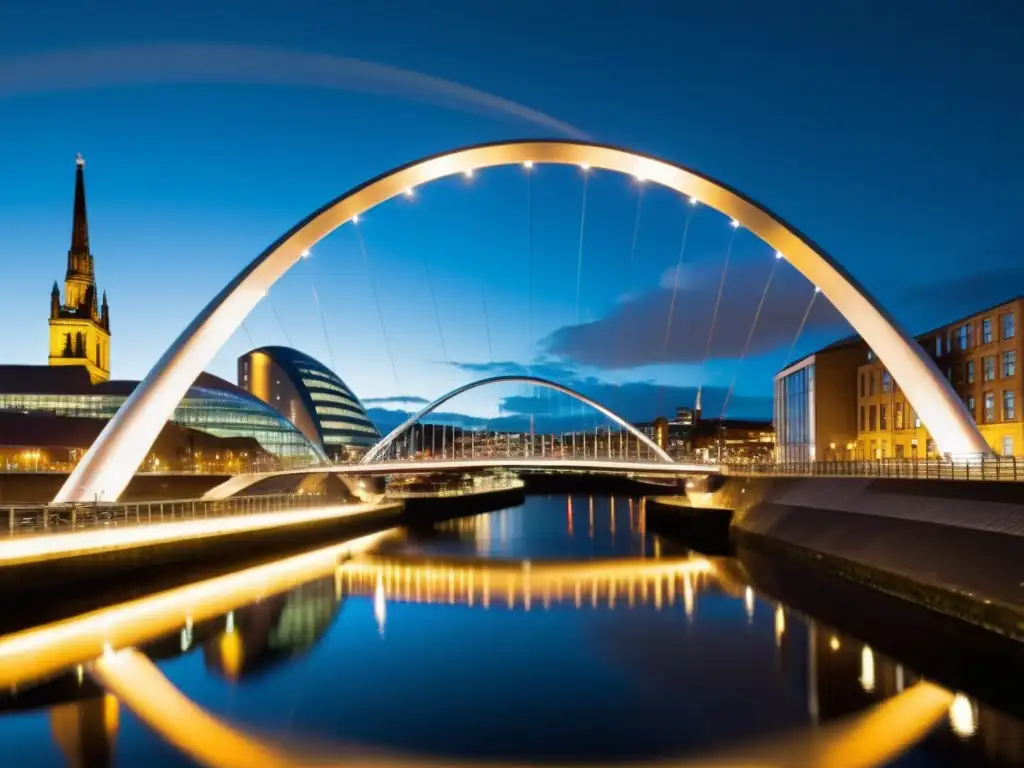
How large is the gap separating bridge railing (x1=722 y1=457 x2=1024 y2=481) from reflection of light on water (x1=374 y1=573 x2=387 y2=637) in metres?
15.8

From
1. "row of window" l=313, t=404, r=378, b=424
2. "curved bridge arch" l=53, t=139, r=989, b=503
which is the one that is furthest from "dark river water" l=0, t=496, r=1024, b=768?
"row of window" l=313, t=404, r=378, b=424

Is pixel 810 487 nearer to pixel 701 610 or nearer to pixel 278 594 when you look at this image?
pixel 701 610

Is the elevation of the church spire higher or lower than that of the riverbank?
higher

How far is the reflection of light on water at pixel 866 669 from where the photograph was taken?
57.4 feet

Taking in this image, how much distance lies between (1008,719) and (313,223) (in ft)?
85.4

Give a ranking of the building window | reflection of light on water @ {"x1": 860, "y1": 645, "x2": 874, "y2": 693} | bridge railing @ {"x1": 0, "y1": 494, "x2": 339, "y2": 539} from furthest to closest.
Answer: the building window, bridge railing @ {"x1": 0, "y1": 494, "x2": 339, "y2": 539}, reflection of light on water @ {"x1": 860, "y1": 645, "x2": 874, "y2": 693}

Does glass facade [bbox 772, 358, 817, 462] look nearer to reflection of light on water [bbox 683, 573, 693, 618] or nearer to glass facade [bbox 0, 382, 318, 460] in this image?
reflection of light on water [bbox 683, 573, 693, 618]

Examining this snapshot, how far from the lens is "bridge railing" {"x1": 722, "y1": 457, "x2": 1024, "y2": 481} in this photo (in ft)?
80.9

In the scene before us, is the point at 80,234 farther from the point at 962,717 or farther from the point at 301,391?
the point at 962,717

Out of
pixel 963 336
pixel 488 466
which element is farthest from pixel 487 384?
pixel 963 336

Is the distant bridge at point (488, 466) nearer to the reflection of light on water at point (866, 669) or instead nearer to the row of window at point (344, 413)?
the reflection of light on water at point (866, 669)

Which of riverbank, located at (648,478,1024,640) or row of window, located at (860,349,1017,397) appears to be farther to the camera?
row of window, located at (860,349,1017,397)

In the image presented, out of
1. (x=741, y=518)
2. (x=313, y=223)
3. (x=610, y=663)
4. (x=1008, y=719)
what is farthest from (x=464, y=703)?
(x=741, y=518)

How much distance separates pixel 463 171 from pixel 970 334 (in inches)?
1100
